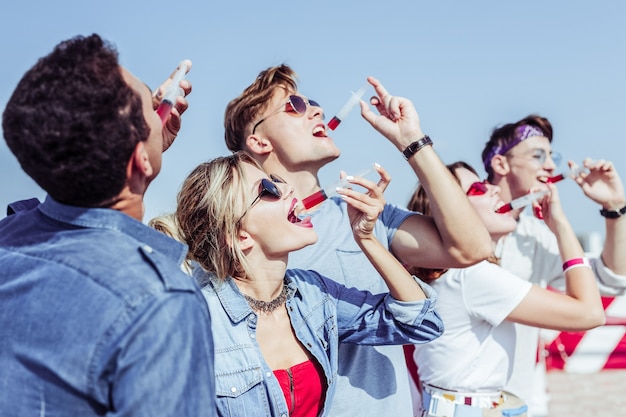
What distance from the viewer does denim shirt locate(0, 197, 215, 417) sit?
137cm

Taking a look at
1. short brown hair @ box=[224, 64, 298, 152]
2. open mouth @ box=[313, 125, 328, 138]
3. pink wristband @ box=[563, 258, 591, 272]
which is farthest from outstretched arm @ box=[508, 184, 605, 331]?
short brown hair @ box=[224, 64, 298, 152]

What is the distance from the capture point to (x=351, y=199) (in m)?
2.62

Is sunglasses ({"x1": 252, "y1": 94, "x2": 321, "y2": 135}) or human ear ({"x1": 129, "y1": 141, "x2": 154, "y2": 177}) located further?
sunglasses ({"x1": 252, "y1": 94, "x2": 321, "y2": 135})

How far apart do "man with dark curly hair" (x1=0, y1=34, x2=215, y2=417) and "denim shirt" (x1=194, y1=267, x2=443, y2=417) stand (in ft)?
2.84

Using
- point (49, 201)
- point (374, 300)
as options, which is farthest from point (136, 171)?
point (374, 300)

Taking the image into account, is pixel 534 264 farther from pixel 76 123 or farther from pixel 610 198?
pixel 76 123

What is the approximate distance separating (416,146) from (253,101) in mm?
1113

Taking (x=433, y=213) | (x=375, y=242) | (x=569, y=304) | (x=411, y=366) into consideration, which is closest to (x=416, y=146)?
(x=433, y=213)

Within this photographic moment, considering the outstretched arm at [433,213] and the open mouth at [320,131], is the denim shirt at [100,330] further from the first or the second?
the open mouth at [320,131]

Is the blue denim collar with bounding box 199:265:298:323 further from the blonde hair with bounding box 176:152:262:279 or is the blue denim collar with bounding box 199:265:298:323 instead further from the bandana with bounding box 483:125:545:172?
the bandana with bounding box 483:125:545:172

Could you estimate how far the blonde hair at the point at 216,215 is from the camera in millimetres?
2648

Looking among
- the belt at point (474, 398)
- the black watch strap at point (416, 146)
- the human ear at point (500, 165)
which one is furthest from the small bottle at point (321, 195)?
the human ear at point (500, 165)

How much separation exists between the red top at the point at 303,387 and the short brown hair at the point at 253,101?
1618 millimetres

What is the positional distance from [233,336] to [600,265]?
10.5 feet
